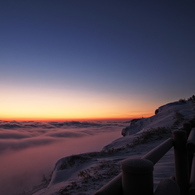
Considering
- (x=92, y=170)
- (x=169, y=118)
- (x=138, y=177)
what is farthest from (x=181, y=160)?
(x=169, y=118)

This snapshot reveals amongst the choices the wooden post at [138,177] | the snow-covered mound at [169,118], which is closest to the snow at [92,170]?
the snow-covered mound at [169,118]

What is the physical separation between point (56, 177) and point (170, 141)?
18.8ft

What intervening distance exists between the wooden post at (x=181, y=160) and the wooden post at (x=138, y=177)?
158 cm

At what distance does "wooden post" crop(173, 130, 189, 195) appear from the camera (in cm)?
237

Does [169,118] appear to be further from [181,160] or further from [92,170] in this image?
[181,160]

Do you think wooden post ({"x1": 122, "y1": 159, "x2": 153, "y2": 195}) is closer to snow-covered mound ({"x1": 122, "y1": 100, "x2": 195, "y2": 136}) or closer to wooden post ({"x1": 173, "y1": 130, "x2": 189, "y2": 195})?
wooden post ({"x1": 173, "y1": 130, "x2": 189, "y2": 195})

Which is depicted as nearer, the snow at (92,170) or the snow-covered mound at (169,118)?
the snow at (92,170)

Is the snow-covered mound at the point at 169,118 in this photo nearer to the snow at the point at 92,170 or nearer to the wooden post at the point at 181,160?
the snow at the point at 92,170

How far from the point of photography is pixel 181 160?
2395mm

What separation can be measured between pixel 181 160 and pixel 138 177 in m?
1.74

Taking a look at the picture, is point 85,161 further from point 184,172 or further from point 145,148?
point 184,172

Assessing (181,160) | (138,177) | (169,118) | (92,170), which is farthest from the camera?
(169,118)

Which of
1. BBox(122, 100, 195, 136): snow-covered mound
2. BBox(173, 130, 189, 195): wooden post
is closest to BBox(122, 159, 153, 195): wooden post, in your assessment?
BBox(173, 130, 189, 195): wooden post

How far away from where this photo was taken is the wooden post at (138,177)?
1.00m
